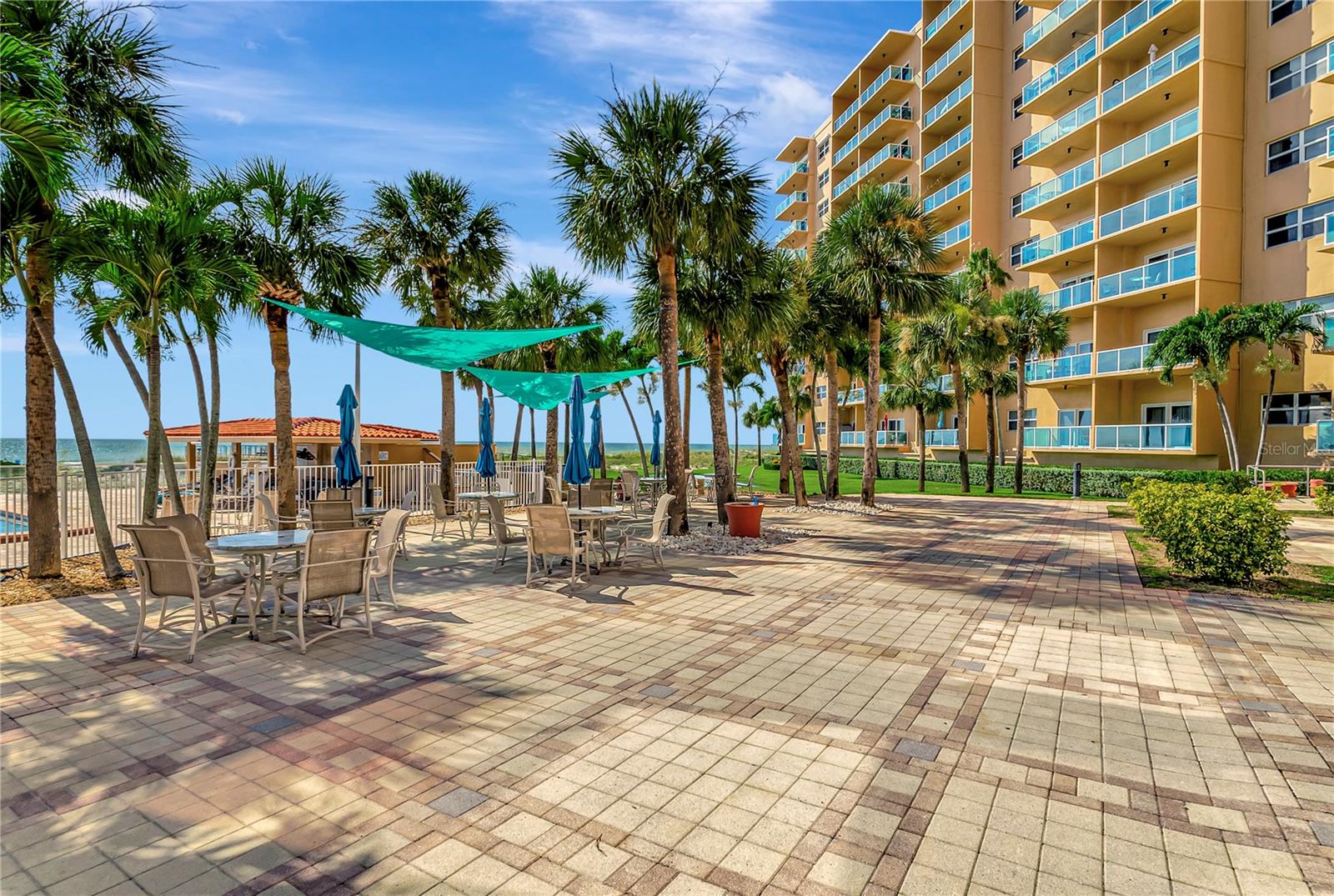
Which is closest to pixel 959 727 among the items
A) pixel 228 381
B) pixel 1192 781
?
pixel 1192 781

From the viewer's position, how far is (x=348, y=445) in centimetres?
1137

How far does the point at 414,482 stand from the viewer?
1703 centimetres

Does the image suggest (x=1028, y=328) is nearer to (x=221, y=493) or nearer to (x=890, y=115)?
(x=890, y=115)

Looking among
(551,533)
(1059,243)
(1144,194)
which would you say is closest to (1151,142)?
(1144,194)

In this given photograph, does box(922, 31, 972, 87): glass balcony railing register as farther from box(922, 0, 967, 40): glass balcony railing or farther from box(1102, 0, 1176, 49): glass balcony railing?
box(1102, 0, 1176, 49): glass balcony railing

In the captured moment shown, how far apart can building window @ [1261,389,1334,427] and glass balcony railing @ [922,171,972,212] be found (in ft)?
60.2

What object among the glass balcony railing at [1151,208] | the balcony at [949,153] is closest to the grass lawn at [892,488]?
the glass balcony railing at [1151,208]

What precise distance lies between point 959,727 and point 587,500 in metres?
8.92

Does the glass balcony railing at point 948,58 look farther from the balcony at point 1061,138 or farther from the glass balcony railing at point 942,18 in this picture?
the balcony at point 1061,138

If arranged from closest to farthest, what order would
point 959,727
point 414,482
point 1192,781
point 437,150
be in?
point 1192,781 < point 959,727 < point 437,150 < point 414,482

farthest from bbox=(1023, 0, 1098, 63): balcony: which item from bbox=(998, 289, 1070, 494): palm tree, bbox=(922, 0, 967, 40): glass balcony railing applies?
bbox=(998, 289, 1070, 494): palm tree

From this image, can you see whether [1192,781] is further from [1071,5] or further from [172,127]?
[1071,5]

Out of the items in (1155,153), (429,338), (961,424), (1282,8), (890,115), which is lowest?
(961,424)

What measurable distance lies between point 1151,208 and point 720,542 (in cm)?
2367
